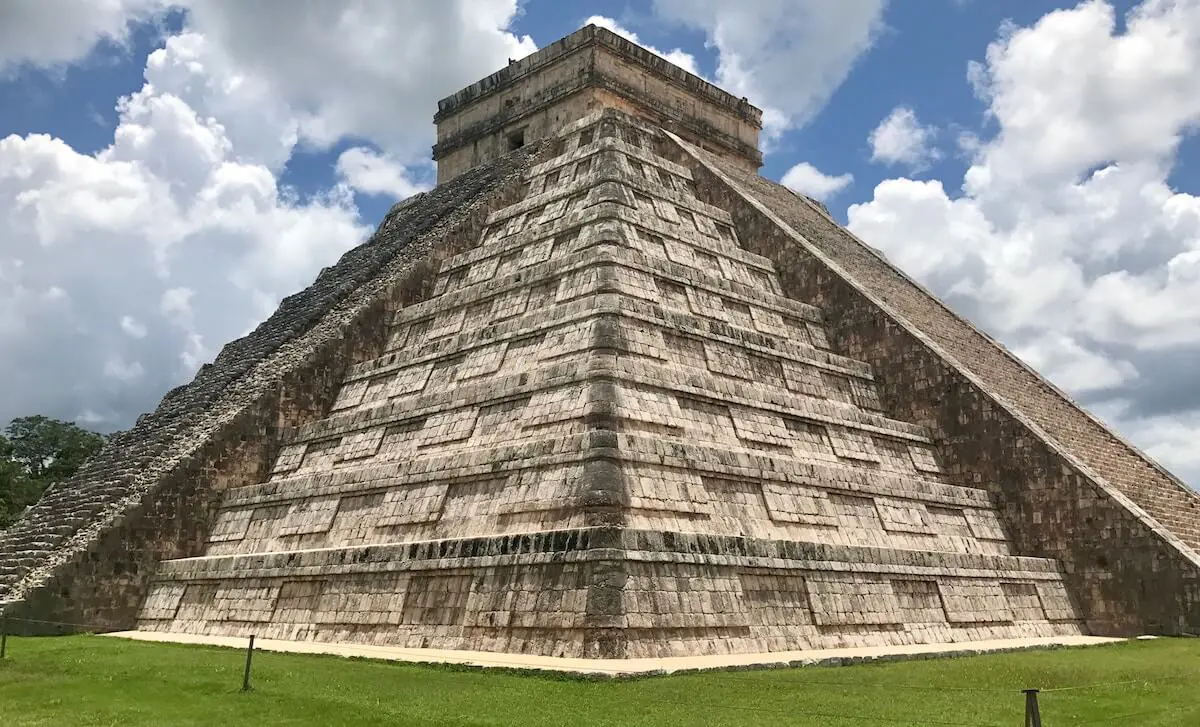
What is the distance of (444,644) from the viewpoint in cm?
1037

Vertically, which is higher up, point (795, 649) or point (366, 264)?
point (366, 264)

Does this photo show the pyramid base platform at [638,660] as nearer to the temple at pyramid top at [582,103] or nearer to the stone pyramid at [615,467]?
the stone pyramid at [615,467]

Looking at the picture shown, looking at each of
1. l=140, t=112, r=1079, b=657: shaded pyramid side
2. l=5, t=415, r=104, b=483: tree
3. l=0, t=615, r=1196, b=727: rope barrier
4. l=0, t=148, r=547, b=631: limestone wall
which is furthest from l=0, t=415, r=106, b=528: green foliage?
l=0, t=615, r=1196, b=727: rope barrier

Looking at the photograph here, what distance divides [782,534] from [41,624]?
9322 millimetres

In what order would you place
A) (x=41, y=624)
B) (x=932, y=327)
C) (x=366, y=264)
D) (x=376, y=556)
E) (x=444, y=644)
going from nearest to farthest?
(x=444, y=644)
(x=376, y=556)
(x=41, y=624)
(x=932, y=327)
(x=366, y=264)

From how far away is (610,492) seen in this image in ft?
34.2

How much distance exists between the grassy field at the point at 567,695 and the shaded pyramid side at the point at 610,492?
111 cm

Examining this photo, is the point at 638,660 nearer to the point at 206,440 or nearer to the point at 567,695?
the point at 567,695

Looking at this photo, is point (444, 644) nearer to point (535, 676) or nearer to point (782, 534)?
point (535, 676)

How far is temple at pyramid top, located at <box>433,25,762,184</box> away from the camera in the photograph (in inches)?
886

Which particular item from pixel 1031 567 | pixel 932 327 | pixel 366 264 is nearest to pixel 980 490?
pixel 1031 567

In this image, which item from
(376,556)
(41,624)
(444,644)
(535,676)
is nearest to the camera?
(535,676)

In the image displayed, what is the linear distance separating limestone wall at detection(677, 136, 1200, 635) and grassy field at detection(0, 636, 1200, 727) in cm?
338

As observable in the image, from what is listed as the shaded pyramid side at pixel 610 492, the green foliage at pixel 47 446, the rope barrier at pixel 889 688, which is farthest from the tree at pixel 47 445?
the rope barrier at pixel 889 688
